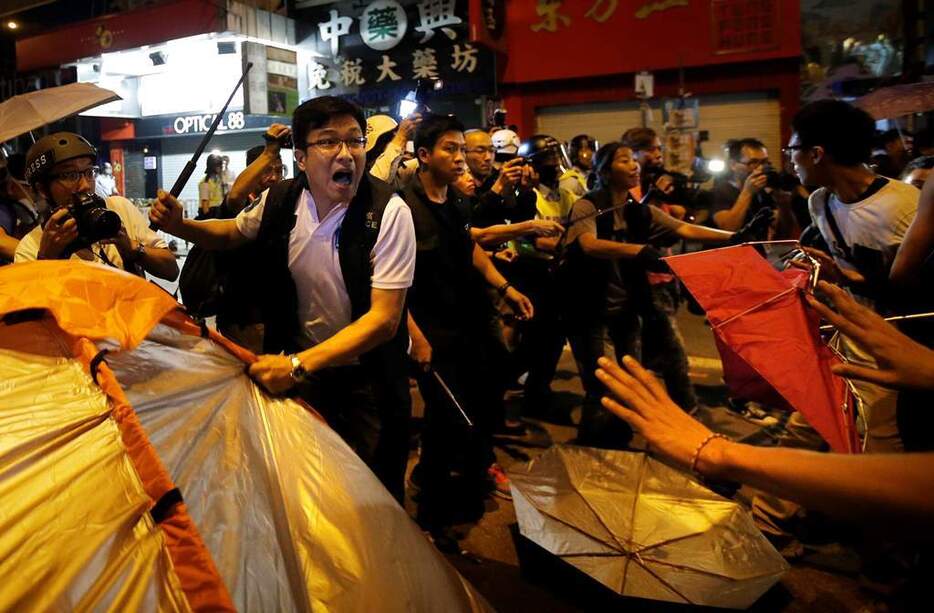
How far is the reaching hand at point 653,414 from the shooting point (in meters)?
1.42

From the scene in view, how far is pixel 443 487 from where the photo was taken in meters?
3.82

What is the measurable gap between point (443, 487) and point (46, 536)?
263 centimetres

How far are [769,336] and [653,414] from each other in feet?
3.48

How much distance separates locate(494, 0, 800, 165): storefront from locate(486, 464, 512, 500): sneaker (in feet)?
27.0

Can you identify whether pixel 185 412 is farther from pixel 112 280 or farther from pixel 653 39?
pixel 653 39

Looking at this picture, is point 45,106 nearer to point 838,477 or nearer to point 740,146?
point 838,477

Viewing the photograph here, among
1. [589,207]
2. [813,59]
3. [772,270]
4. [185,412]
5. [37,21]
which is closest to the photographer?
[185,412]

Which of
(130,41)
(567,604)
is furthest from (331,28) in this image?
(567,604)

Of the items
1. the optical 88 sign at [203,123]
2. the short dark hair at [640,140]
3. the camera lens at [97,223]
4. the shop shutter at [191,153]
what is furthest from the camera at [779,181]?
the shop shutter at [191,153]

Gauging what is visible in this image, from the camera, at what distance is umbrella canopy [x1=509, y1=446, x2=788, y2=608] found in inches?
109

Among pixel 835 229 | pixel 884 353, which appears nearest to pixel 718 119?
pixel 835 229

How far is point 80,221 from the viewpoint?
2537 millimetres

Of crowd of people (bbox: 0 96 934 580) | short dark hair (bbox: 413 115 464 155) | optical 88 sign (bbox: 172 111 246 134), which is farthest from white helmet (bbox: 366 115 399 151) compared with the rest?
optical 88 sign (bbox: 172 111 246 134)

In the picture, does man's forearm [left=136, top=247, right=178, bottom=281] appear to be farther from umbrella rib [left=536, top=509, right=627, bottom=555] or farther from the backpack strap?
the backpack strap
